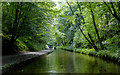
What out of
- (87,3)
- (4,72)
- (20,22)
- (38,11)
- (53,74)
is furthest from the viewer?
(87,3)

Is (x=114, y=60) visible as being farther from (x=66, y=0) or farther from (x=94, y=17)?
(x=66, y=0)

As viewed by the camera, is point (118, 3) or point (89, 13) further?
point (89, 13)

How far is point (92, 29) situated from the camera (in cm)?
1869

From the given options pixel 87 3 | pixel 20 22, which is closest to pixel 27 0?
pixel 20 22

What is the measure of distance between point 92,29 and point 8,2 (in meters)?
13.2

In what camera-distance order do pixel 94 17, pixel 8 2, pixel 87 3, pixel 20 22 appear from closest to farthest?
1. pixel 8 2
2. pixel 20 22
3. pixel 87 3
4. pixel 94 17

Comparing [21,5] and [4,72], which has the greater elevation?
[21,5]

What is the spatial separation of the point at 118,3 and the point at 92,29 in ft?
22.6

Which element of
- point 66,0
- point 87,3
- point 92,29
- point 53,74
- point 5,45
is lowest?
point 53,74

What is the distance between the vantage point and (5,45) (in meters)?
12.4

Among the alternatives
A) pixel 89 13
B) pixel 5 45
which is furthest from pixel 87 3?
pixel 5 45

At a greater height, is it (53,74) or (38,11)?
(38,11)

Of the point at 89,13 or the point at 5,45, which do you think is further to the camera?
the point at 89,13

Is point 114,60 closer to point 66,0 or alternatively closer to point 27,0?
point 27,0
